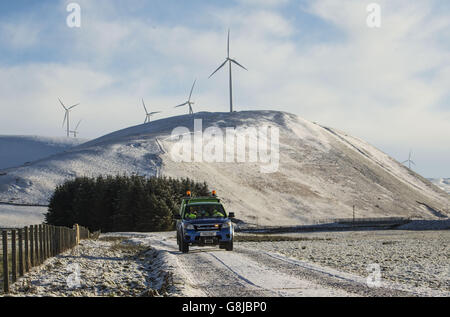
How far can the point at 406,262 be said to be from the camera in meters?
22.4

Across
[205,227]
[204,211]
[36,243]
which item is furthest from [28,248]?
[204,211]

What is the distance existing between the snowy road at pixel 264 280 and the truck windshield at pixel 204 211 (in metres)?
6.05

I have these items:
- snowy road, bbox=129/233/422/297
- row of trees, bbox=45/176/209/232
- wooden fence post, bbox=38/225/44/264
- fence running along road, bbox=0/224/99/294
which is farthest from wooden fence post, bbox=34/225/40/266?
row of trees, bbox=45/176/209/232

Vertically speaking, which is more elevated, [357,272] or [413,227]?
[357,272]

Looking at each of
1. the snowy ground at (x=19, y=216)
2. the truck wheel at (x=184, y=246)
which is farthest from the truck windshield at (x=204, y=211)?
the snowy ground at (x=19, y=216)

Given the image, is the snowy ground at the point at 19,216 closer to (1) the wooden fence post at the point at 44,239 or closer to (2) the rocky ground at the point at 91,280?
(1) the wooden fence post at the point at 44,239

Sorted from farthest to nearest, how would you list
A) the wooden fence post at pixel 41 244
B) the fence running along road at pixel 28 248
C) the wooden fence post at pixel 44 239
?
the wooden fence post at pixel 44 239 → the wooden fence post at pixel 41 244 → the fence running along road at pixel 28 248

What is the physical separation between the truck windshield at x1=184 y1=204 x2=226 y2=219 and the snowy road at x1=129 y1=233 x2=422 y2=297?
605 cm

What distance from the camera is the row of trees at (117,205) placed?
285ft

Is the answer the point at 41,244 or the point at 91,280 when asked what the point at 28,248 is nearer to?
the point at 41,244

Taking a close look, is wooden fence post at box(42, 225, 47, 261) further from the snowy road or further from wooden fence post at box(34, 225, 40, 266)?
the snowy road
